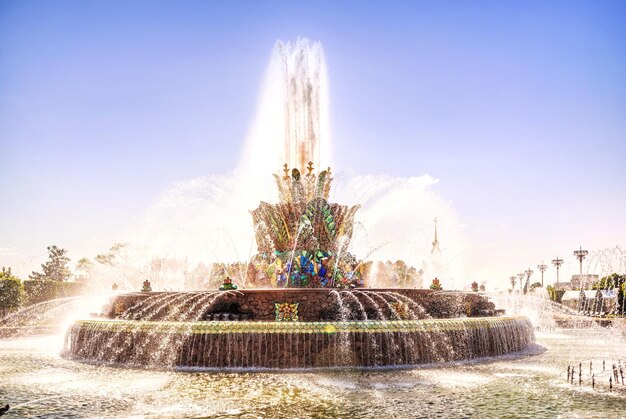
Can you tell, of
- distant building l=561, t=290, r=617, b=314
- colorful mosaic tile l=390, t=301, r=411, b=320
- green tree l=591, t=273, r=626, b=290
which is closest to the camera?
colorful mosaic tile l=390, t=301, r=411, b=320

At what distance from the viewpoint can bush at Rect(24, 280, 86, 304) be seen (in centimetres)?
5050

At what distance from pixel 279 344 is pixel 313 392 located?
315 cm

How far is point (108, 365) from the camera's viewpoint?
1476cm

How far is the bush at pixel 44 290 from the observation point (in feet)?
166

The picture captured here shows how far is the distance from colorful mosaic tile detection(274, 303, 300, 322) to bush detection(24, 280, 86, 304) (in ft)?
135

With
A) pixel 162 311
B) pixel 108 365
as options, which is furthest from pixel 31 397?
pixel 162 311

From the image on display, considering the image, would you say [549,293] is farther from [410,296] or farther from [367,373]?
[367,373]

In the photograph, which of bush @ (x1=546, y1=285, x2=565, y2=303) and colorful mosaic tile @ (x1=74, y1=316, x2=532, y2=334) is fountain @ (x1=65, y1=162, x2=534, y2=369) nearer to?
colorful mosaic tile @ (x1=74, y1=316, x2=532, y2=334)

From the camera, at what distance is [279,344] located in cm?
1391

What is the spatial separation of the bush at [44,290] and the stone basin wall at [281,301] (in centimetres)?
3728

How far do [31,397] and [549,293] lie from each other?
6195 centimetres

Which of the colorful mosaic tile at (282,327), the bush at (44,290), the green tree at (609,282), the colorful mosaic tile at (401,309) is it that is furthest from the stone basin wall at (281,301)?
the green tree at (609,282)

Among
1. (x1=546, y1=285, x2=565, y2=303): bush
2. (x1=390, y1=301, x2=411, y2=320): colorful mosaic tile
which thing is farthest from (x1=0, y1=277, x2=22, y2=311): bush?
(x1=546, y1=285, x2=565, y2=303): bush

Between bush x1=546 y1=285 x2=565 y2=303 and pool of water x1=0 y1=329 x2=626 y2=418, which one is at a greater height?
bush x1=546 y1=285 x2=565 y2=303
